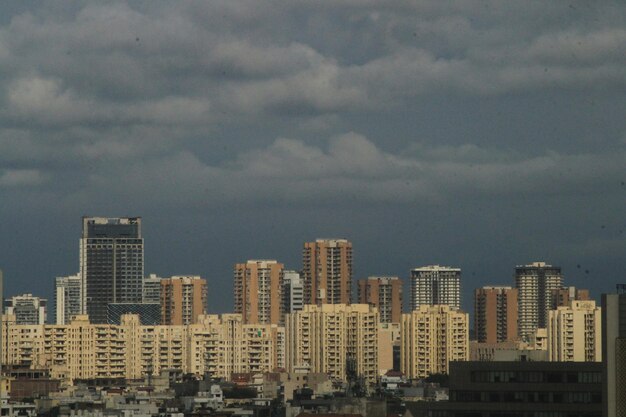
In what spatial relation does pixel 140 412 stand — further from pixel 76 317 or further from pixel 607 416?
pixel 76 317

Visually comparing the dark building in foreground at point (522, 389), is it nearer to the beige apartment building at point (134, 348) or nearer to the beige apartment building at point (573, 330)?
the beige apartment building at point (573, 330)

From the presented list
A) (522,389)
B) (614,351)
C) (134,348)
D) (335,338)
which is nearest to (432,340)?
(335,338)

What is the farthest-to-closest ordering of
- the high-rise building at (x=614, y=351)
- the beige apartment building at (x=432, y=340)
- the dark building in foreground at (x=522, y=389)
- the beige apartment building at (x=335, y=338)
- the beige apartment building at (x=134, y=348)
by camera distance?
the beige apartment building at (x=134, y=348), the beige apartment building at (x=335, y=338), the beige apartment building at (x=432, y=340), the dark building in foreground at (x=522, y=389), the high-rise building at (x=614, y=351)

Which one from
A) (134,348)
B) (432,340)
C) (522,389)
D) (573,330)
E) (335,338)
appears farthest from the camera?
(134,348)

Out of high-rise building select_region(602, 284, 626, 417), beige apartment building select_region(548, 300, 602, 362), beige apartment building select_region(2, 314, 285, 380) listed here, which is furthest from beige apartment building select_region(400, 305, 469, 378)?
high-rise building select_region(602, 284, 626, 417)

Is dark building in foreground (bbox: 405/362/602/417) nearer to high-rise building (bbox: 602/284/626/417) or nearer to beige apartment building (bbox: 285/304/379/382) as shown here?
high-rise building (bbox: 602/284/626/417)

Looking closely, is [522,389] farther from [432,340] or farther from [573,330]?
[432,340]

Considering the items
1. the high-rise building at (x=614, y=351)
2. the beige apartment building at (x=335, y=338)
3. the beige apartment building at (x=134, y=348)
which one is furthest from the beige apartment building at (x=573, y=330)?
the high-rise building at (x=614, y=351)
